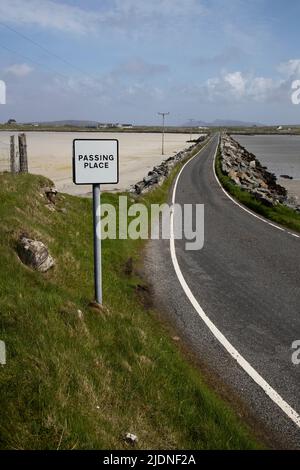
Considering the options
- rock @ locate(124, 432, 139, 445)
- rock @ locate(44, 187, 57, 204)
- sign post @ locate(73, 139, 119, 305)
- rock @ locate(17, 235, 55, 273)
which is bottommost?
rock @ locate(124, 432, 139, 445)

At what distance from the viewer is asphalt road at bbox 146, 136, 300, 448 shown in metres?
6.32

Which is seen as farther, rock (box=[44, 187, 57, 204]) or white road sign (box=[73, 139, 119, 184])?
rock (box=[44, 187, 57, 204])

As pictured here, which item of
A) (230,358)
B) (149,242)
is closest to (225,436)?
(230,358)

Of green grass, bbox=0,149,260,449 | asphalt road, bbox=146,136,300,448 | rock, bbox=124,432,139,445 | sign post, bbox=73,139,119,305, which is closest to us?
green grass, bbox=0,149,260,449

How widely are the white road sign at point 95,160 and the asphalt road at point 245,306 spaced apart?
3.44 meters

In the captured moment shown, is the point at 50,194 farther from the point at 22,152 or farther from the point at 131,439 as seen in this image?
the point at 131,439

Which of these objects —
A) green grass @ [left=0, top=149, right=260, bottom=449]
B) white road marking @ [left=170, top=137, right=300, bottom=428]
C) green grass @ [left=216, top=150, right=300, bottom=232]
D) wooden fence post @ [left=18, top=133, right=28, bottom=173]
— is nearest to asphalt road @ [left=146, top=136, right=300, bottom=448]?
white road marking @ [left=170, top=137, right=300, bottom=428]

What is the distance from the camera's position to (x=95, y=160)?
6680 millimetres

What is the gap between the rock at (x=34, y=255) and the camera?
833 centimetres

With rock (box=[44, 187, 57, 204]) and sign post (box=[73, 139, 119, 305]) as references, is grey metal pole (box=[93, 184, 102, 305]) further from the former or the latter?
rock (box=[44, 187, 57, 204])

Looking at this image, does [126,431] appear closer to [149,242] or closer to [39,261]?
[39,261]

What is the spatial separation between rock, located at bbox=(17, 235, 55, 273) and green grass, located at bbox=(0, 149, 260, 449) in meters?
0.19

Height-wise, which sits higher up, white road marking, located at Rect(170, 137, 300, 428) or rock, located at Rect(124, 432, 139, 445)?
rock, located at Rect(124, 432, 139, 445)

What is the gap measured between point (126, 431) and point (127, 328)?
2349mm
